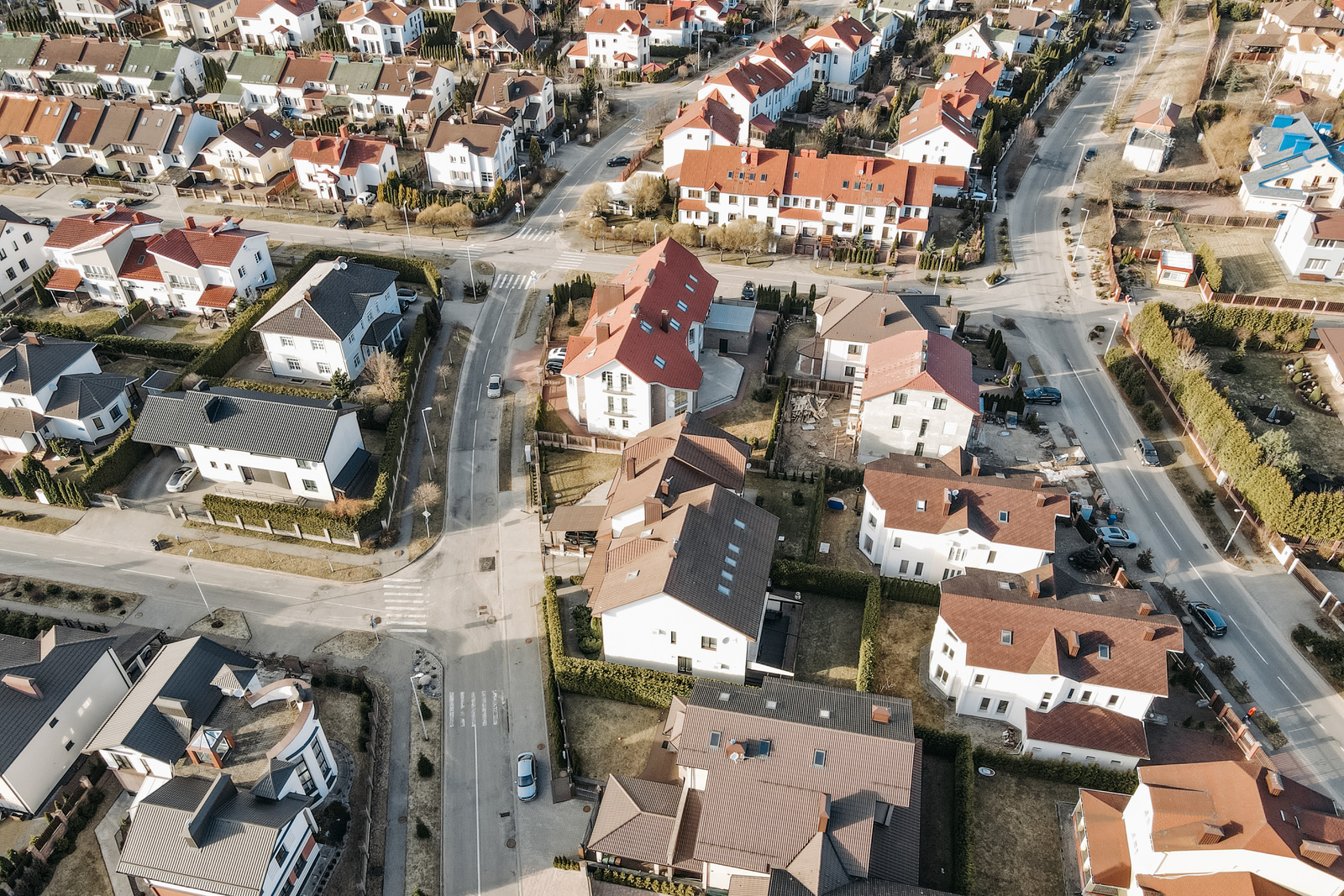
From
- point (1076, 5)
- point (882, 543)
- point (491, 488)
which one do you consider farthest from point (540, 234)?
point (1076, 5)

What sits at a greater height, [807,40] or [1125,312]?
[807,40]

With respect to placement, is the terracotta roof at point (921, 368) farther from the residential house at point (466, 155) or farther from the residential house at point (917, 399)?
the residential house at point (466, 155)

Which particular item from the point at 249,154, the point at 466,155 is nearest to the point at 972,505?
the point at 466,155

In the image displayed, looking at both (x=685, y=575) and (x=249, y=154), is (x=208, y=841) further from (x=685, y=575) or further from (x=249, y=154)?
(x=249, y=154)

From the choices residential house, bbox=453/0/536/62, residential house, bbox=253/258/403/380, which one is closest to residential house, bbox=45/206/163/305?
residential house, bbox=253/258/403/380

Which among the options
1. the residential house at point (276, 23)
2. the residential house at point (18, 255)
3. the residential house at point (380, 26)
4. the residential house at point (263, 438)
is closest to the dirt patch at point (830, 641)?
the residential house at point (263, 438)

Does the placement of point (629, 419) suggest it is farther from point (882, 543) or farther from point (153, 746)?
point (153, 746)
